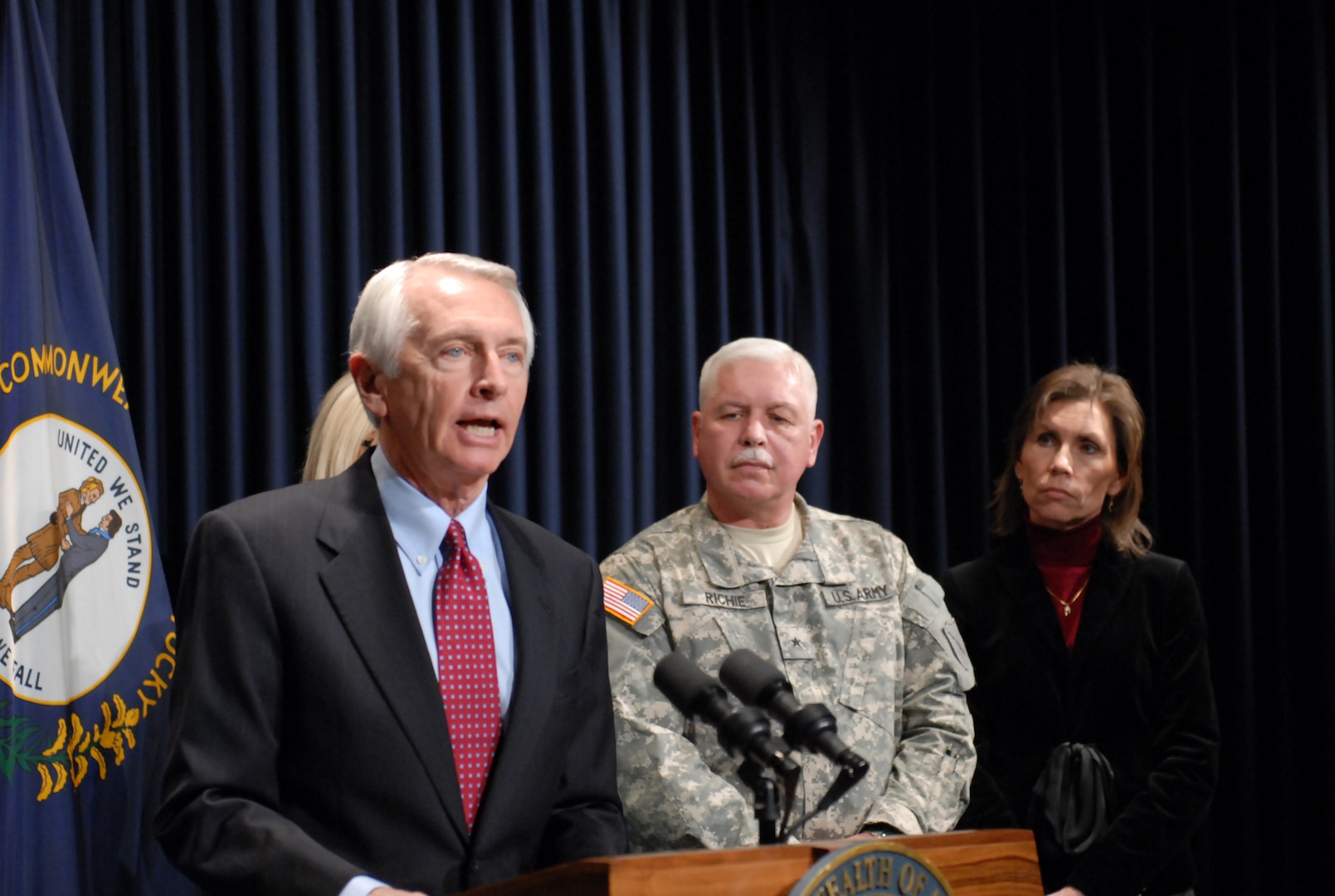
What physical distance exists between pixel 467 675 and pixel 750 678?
1.50 ft

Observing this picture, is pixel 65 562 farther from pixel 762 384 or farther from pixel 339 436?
pixel 762 384

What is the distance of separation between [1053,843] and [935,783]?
0.58m

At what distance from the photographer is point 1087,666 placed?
3162 mm

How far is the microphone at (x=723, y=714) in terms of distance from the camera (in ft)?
5.20

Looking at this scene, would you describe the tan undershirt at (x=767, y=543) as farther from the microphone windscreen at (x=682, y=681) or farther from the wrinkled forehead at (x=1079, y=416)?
the microphone windscreen at (x=682, y=681)

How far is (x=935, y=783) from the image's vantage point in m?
2.65

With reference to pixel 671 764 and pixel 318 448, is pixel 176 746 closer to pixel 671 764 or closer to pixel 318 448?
pixel 671 764

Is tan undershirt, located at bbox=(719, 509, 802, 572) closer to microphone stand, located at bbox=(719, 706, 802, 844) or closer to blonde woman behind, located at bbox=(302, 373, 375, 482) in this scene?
blonde woman behind, located at bbox=(302, 373, 375, 482)

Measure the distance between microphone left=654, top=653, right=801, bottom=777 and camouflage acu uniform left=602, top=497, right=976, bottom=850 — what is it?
2.59 feet

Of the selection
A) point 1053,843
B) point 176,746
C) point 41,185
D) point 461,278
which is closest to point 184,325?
point 41,185

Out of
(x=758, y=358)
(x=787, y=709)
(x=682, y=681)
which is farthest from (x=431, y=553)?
(x=758, y=358)

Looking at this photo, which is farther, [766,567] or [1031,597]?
[1031,597]

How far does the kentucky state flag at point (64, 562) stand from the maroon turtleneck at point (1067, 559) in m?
1.97

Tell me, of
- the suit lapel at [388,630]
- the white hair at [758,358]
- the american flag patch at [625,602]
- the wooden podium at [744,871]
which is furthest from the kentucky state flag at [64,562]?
the wooden podium at [744,871]
